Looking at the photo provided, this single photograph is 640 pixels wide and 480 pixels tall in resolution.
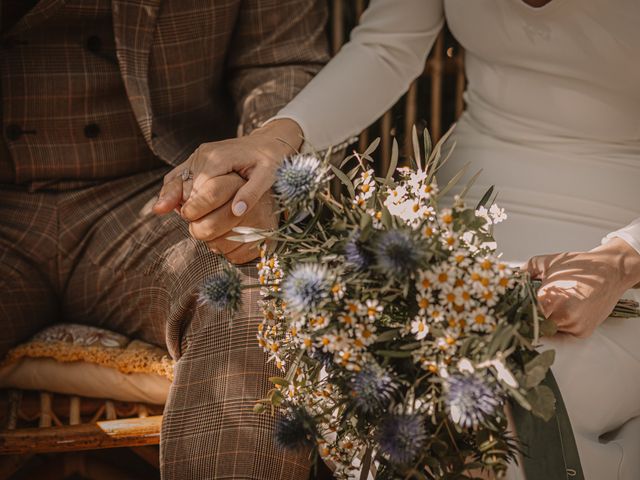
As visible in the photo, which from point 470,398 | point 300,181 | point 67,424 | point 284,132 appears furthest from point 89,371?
point 470,398

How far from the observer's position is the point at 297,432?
0.67 meters

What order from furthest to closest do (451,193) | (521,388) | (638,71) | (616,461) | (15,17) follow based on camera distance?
(15,17) < (451,193) < (638,71) < (616,461) < (521,388)

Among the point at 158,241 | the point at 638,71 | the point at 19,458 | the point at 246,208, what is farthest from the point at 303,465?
the point at 638,71

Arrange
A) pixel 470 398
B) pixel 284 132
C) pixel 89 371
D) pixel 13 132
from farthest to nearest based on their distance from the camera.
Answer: pixel 13 132 < pixel 89 371 < pixel 284 132 < pixel 470 398

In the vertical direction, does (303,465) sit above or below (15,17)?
below

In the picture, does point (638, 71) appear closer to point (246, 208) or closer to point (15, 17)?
point (246, 208)

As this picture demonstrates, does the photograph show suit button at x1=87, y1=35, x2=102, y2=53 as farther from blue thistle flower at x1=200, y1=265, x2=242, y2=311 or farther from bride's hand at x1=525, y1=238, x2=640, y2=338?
bride's hand at x1=525, y1=238, x2=640, y2=338

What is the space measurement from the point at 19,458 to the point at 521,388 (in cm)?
102

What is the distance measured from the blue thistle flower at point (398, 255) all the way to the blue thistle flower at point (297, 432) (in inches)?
6.7

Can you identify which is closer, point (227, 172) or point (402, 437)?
point (402, 437)

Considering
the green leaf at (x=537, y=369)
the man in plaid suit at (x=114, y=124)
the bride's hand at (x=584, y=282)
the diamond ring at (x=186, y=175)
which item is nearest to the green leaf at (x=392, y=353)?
A: the green leaf at (x=537, y=369)

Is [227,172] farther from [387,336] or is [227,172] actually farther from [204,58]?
[204,58]

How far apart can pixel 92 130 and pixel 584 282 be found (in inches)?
A: 36.8

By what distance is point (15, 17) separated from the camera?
130cm
